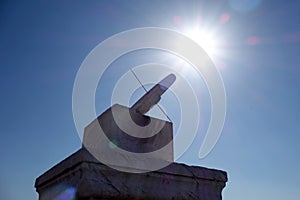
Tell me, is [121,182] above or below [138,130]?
below

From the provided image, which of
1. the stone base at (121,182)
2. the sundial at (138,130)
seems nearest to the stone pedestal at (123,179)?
the stone base at (121,182)

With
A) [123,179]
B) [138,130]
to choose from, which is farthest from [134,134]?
[123,179]

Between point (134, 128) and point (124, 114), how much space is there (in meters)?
0.30

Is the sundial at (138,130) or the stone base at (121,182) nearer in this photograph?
the stone base at (121,182)

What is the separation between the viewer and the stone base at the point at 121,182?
1714 mm

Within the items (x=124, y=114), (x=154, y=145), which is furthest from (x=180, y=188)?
(x=124, y=114)

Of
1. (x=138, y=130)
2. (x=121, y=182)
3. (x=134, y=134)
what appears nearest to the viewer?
(x=121, y=182)

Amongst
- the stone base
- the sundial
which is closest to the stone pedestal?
the stone base

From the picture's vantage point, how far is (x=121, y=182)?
1.84 meters

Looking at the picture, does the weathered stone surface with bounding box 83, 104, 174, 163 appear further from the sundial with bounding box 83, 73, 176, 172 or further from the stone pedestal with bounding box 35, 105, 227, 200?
the stone pedestal with bounding box 35, 105, 227, 200

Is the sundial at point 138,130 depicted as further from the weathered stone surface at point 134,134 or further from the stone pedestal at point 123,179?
the stone pedestal at point 123,179

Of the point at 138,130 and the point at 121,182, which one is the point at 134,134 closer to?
the point at 138,130

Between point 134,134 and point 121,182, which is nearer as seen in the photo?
point 121,182

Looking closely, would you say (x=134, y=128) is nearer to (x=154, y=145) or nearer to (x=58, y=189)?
(x=154, y=145)
